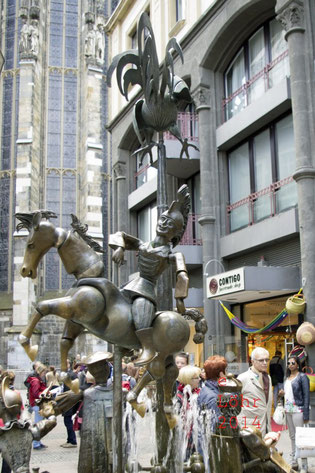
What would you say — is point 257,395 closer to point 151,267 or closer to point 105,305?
point 151,267

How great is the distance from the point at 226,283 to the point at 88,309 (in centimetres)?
1093

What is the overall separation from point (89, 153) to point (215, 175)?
19.7 meters

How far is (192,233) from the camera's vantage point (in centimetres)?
2044

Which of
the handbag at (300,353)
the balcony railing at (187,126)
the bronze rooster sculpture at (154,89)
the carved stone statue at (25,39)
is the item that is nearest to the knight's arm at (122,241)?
the bronze rooster sculpture at (154,89)

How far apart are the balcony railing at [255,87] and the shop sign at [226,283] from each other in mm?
5781

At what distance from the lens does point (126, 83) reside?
8.23 metres

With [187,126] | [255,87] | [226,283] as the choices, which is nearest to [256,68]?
[255,87]

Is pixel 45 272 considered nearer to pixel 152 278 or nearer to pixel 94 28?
pixel 94 28

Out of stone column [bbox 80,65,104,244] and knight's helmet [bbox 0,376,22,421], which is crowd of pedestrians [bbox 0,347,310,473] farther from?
stone column [bbox 80,65,104,244]

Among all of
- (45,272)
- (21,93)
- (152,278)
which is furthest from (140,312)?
(21,93)

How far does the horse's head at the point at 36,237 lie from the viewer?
4699 millimetres

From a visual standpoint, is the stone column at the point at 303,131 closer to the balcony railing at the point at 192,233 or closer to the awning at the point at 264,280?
the awning at the point at 264,280

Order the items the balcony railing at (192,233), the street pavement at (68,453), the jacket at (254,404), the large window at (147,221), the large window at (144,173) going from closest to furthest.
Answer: the jacket at (254,404)
the street pavement at (68,453)
the balcony railing at (192,233)
the large window at (144,173)
the large window at (147,221)

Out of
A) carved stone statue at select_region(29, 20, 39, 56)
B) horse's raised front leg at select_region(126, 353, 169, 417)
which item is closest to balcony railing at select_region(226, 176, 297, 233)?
horse's raised front leg at select_region(126, 353, 169, 417)
